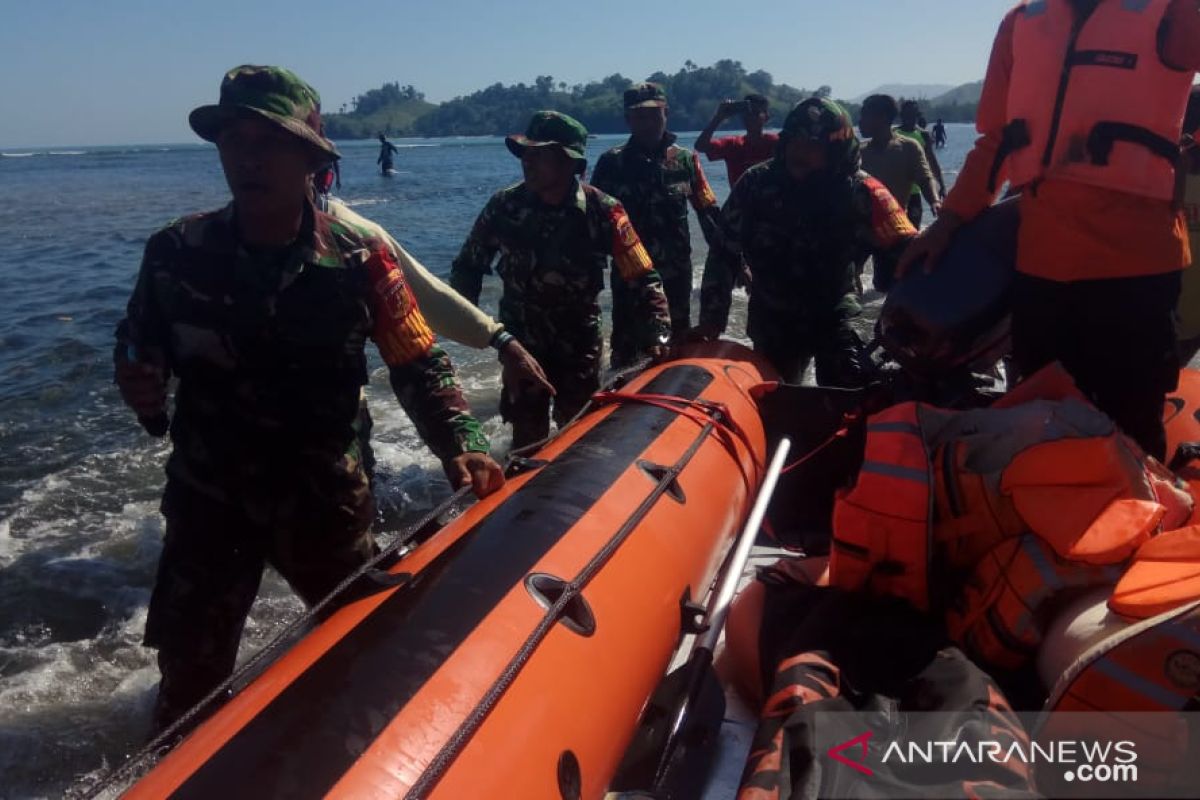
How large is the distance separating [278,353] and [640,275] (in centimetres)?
184

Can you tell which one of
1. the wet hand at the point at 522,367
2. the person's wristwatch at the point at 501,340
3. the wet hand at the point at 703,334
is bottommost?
the wet hand at the point at 703,334

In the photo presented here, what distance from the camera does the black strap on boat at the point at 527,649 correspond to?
1.25 meters

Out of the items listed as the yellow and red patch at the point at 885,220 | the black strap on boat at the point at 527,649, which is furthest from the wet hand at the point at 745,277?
the black strap on boat at the point at 527,649

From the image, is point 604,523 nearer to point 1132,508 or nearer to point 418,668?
point 418,668

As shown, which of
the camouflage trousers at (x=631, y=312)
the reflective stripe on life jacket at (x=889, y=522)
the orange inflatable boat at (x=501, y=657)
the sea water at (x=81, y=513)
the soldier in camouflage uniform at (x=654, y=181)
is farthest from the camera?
the soldier in camouflage uniform at (x=654, y=181)

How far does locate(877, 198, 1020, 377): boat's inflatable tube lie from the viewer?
2.41 meters

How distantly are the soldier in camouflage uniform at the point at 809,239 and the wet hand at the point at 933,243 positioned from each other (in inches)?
31.0

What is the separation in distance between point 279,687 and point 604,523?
81 cm

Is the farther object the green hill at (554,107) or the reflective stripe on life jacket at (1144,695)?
the green hill at (554,107)

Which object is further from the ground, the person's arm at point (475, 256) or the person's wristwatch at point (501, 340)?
the person's arm at point (475, 256)

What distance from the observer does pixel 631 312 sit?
12.2ft

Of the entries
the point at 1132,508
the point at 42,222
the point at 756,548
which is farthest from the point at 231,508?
the point at 42,222

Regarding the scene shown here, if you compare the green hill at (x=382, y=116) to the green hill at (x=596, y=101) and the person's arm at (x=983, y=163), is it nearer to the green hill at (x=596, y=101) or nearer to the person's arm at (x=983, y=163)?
the green hill at (x=596, y=101)

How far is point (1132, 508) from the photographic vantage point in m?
1.56
